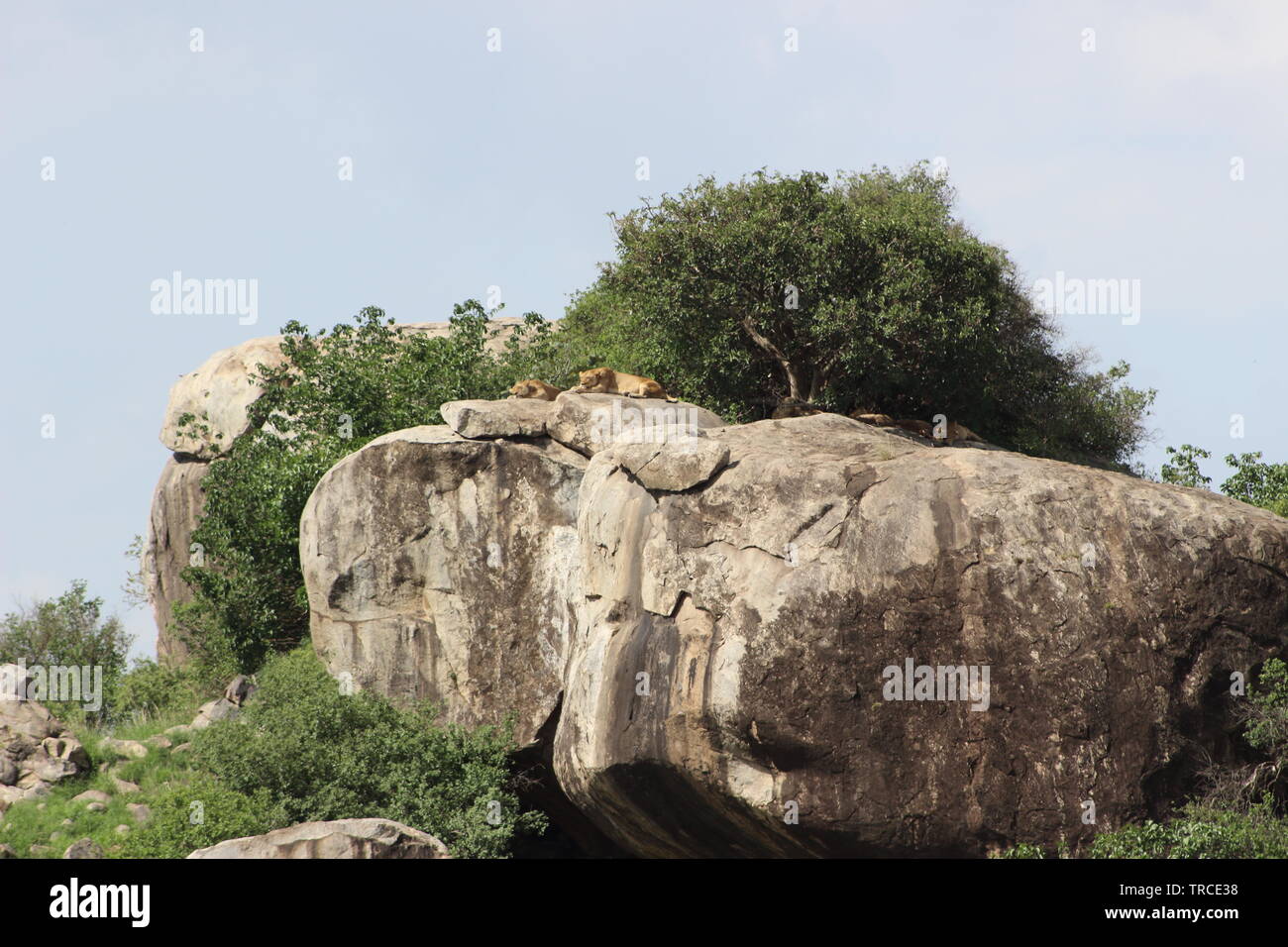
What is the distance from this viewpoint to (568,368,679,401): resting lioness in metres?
27.2

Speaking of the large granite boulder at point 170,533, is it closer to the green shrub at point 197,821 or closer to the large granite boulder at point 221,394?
the large granite boulder at point 221,394

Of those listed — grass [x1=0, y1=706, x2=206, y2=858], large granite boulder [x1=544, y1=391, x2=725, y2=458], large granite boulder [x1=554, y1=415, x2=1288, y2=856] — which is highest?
large granite boulder [x1=544, y1=391, x2=725, y2=458]

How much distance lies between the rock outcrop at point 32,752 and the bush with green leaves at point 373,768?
3643 millimetres

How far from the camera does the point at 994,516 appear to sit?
1914 centimetres

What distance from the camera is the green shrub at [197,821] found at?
20688 mm

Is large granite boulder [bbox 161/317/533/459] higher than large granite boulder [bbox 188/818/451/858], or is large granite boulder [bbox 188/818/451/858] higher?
large granite boulder [bbox 161/317/533/459]

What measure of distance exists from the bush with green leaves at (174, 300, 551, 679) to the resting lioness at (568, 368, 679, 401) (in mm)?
5376

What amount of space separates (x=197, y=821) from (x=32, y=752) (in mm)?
7065

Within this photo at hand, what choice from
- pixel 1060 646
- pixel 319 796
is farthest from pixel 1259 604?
pixel 319 796

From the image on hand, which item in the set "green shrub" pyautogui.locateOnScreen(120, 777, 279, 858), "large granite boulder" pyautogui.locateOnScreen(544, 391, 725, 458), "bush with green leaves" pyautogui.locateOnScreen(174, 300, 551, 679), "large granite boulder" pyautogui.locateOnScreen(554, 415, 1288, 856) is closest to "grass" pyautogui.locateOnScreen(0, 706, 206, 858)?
"green shrub" pyautogui.locateOnScreen(120, 777, 279, 858)

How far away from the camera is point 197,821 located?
68.9 ft

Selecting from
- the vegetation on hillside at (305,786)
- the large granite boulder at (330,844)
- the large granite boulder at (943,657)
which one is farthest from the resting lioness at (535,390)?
the large granite boulder at (330,844)

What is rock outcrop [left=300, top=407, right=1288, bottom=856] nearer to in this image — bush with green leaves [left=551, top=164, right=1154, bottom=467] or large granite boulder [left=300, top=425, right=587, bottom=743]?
large granite boulder [left=300, top=425, right=587, bottom=743]
